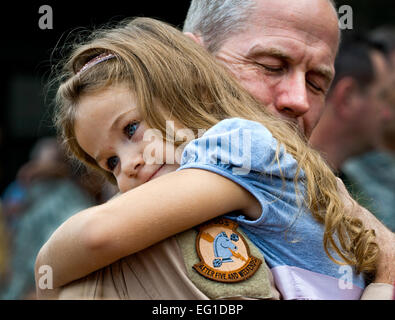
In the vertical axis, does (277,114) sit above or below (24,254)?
above

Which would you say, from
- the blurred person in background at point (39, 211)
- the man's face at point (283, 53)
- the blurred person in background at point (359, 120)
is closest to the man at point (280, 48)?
the man's face at point (283, 53)

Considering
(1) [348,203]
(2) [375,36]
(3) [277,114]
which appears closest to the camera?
(1) [348,203]

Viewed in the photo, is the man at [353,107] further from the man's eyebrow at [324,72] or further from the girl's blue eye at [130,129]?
the girl's blue eye at [130,129]

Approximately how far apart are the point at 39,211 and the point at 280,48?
3.48 meters

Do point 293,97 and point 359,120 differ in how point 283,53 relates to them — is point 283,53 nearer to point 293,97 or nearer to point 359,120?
point 293,97

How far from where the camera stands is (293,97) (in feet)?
6.62

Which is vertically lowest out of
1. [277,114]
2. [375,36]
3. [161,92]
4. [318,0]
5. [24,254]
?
[24,254]

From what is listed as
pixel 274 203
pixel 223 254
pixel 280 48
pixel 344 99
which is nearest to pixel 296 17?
pixel 280 48

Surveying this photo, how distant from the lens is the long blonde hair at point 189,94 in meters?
1.55

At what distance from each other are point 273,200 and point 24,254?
3.97m

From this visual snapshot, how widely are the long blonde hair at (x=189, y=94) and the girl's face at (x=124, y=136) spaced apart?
1.2 inches

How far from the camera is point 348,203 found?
1672 millimetres

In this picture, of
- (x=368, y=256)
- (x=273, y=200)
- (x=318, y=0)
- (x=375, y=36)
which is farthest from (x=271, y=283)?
(x=375, y=36)

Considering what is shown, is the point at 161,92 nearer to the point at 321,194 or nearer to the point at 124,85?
the point at 124,85
